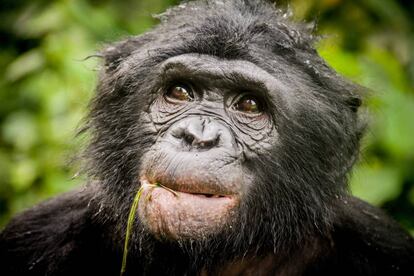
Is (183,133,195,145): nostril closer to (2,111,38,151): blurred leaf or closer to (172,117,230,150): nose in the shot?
(172,117,230,150): nose

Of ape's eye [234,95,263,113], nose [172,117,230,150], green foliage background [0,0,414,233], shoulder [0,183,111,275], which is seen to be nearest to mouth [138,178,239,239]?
nose [172,117,230,150]

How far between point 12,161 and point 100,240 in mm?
3380

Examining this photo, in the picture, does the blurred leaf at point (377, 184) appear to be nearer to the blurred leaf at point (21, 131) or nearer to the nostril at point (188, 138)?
the nostril at point (188, 138)

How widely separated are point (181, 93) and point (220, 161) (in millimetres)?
603

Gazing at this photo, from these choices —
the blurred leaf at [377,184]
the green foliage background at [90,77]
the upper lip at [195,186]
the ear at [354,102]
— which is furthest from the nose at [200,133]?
the green foliage background at [90,77]

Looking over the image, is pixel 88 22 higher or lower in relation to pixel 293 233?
higher

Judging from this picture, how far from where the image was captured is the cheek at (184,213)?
3.89 metres

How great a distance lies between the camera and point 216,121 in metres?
4.14

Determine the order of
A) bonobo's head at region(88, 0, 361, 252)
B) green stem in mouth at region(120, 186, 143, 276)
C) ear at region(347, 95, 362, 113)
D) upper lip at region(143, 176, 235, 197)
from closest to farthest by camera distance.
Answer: upper lip at region(143, 176, 235, 197) < bonobo's head at region(88, 0, 361, 252) < green stem in mouth at region(120, 186, 143, 276) < ear at region(347, 95, 362, 113)

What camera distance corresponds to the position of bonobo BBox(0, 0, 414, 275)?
399 cm

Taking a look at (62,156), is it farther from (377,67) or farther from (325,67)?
(377,67)

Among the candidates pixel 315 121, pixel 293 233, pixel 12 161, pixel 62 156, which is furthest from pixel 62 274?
pixel 12 161

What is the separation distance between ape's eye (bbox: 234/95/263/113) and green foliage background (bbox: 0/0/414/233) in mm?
2252

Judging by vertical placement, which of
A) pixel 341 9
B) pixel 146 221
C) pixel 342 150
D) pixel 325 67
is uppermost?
pixel 341 9
